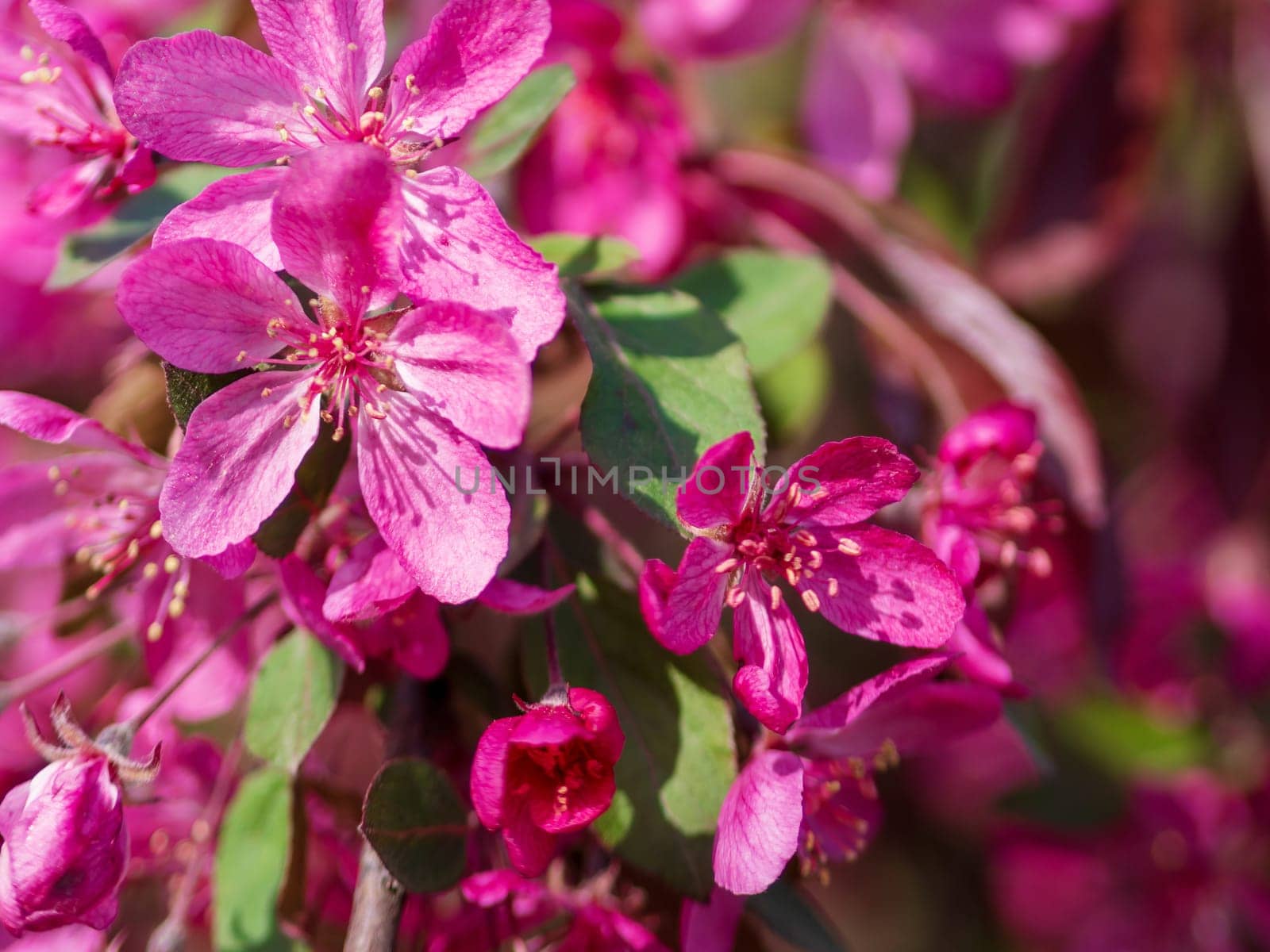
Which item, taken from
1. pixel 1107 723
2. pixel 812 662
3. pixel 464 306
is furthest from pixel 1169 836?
pixel 464 306

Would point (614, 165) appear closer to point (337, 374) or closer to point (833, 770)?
point (337, 374)

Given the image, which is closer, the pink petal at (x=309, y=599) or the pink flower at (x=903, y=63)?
the pink petal at (x=309, y=599)

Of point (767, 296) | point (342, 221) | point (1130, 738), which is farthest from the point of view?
point (1130, 738)

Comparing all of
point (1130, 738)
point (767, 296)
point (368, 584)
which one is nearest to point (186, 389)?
point (368, 584)

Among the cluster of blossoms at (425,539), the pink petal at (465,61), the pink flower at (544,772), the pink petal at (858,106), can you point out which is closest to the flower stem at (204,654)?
the cluster of blossoms at (425,539)

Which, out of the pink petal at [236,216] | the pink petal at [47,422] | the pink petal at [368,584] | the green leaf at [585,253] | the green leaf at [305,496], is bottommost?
the pink petal at [368,584]

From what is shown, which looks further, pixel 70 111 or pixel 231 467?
pixel 70 111

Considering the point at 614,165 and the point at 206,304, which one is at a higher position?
the point at 206,304

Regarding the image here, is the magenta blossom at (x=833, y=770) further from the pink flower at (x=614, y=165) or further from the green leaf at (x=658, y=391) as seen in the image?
the pink flower at (x=614, y=165)
